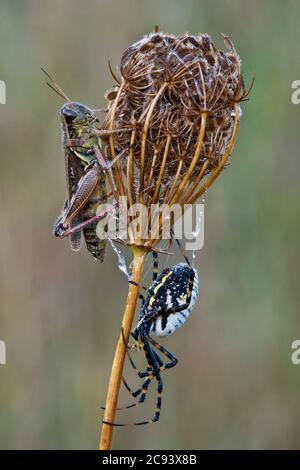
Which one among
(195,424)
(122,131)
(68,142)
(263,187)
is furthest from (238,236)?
(122,131)

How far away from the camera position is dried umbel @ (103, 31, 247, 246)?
3.70m

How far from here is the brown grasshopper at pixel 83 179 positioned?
175 inches

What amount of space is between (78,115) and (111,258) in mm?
2179

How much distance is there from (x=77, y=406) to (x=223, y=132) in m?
3.59

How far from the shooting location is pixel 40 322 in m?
6.51

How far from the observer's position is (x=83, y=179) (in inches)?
177

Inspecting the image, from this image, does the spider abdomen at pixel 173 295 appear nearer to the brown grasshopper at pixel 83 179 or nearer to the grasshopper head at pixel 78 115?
the brown grasshopper at pixel 83 179
